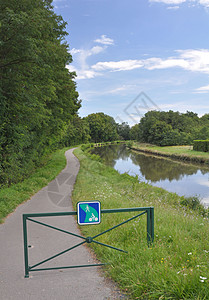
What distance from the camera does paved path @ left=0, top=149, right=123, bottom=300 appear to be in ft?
13.2

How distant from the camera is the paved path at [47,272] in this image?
4.02 m

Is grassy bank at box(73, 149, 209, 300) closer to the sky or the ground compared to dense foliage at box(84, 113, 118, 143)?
closer to the ground

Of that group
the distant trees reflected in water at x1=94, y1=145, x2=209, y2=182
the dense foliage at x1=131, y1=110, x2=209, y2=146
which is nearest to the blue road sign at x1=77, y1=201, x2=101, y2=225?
the distant trees reflected in water at x1=94, y1=145, x2=209, y2=182

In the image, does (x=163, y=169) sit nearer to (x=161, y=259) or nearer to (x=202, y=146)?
(x=202, y=146)

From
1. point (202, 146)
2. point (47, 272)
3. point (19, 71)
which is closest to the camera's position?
point (47, 272)

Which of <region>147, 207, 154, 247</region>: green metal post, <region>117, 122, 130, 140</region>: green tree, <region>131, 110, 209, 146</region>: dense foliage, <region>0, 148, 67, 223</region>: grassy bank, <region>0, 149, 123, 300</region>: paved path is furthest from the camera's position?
<region>117, 122, 130, 140</region>: green tree

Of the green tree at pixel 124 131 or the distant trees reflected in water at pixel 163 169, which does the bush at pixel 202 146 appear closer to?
the distant trees reflected in water at pixel 163 169

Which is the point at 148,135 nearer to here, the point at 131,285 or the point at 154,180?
the point at 154,180

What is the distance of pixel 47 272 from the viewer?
15.7 feet

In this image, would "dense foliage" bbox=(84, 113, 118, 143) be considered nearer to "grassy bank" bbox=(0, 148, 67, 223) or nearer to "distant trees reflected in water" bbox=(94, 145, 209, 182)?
"distant trees reflected in water" bbox=(94, 145, 209, 182)

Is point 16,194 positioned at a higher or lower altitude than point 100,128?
lower

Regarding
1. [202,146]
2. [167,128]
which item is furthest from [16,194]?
[167,128]

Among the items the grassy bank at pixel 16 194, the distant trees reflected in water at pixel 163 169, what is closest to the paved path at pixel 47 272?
the grassy bank at pixel 16 194

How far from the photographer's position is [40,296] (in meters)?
3.96
